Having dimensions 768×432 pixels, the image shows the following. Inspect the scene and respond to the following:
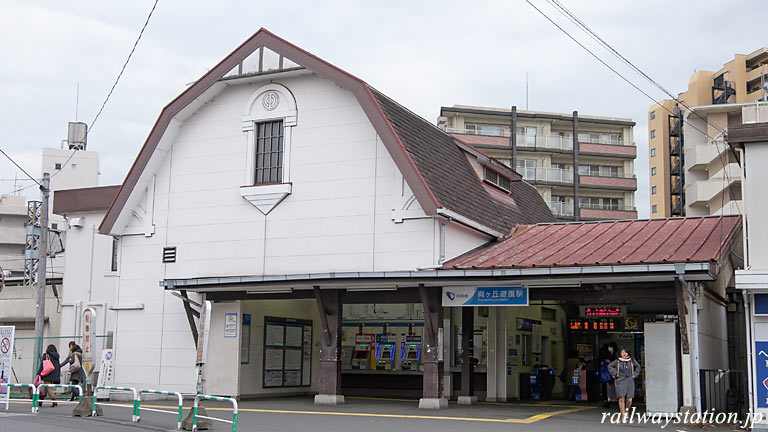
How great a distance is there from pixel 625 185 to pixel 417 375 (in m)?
47.4

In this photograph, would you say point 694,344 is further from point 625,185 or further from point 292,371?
point 625,185

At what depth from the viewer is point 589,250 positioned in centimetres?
1797

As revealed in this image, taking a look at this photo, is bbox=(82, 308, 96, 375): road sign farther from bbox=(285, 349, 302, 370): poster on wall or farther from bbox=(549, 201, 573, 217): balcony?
bbox=(549, 201, 573, 217): balcony

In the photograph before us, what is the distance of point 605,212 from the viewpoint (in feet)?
220

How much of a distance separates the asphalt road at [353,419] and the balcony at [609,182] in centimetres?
4885

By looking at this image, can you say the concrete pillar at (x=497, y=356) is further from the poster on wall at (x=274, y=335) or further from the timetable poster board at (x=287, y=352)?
the poster on wall at (x=274, y=335)

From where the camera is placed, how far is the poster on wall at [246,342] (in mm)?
21656

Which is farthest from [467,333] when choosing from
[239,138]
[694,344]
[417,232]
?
[239,138]

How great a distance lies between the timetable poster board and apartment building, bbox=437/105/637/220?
1642 inches

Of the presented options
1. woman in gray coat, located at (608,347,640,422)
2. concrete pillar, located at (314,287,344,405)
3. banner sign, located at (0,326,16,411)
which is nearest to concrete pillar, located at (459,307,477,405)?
concrete pillar, located at (314,287,344,405)

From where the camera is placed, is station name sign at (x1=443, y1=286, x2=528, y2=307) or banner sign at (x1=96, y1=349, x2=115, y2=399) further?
banner sign at (x1=96, y1=349, x2=115, y2=399)

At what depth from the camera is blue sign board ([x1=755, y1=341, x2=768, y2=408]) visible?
14.6 metres

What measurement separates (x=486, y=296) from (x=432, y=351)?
1.78m

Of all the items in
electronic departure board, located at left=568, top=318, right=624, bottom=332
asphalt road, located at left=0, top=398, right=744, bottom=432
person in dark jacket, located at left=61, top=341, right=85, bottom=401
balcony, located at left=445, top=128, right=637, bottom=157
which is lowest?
asphalt road, located at left=0, top=398, right=744, bottom=432
